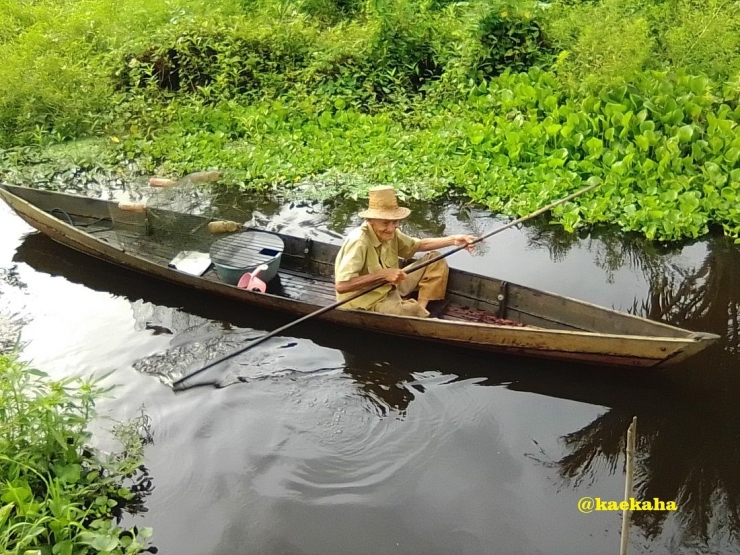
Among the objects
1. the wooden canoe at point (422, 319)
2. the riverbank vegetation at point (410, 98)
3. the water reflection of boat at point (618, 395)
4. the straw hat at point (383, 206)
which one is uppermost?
the riverbank vegetation at point (410, 98)

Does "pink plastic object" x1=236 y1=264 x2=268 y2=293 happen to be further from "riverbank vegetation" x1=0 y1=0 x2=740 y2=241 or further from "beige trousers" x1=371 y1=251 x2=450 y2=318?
"riverbank vegetation" x1=0 y1=0 x2=740 y2=241

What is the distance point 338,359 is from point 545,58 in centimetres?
603

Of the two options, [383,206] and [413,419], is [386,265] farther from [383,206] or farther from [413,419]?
[413,419]

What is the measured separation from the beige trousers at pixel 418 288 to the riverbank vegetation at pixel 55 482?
2.27 m

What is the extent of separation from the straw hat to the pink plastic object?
126 cm

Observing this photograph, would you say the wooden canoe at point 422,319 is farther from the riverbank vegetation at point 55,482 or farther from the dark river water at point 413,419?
the riverbank vegetation at point 55,482

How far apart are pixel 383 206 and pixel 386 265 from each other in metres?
0.60

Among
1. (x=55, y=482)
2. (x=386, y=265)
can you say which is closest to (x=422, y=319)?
(x=386, y=265)

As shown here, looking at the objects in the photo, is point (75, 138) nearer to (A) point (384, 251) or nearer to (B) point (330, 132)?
(B) point (330, 132)

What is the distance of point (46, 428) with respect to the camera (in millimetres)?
3873

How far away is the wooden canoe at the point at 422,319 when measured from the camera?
453 centimetres

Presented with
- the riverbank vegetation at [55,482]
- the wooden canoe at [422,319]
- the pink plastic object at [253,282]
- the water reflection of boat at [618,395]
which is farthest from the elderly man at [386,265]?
the riverbank vegetation at [55,482]

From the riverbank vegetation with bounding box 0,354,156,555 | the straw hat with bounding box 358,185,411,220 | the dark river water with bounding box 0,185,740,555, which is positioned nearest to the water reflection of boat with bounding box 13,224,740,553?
the dark river water with bounding box 0,185,740,555

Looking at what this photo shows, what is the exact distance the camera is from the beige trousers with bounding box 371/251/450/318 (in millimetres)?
5305
